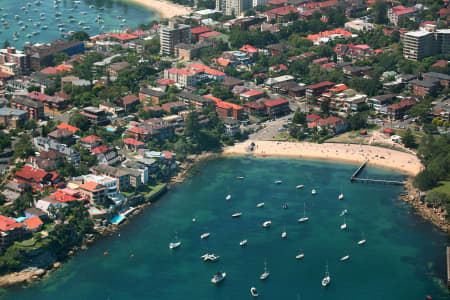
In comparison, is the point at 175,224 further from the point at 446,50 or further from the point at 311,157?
the point at 446,50

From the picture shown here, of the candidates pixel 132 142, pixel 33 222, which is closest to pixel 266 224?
pixel 132 142

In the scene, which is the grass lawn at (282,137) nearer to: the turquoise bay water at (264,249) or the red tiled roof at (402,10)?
the turquoise bay water at (264,249)

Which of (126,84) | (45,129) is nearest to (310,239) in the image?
(45,129)

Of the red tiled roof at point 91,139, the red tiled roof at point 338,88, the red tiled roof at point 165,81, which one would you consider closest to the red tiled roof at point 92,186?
the red tiled roof at point 91,139

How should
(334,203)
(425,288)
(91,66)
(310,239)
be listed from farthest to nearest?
(91,66), (334,203), (310,239), (425,288)

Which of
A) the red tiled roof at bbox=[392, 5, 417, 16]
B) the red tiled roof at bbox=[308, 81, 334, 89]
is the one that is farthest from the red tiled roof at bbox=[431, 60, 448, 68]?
the red tiled roof at bbox=[392, 5, 417, 16]

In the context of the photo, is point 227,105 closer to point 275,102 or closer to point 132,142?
point 275,102
